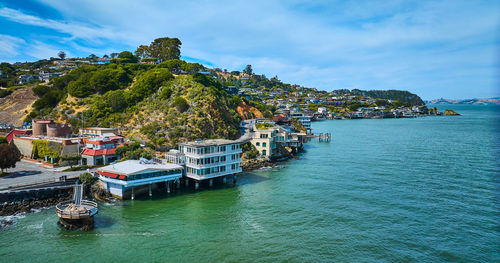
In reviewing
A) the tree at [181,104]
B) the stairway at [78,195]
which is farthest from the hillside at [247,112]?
the stairway at [78,195]

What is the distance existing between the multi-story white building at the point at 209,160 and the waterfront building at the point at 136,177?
7.16ft

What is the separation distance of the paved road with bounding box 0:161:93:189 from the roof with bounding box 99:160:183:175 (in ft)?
28.6

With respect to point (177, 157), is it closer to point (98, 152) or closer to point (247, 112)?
point (98, 152)

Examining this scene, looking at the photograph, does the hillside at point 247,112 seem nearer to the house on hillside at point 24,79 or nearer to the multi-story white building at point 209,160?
the multi-story white building at point 209,160

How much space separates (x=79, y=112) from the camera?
277ft

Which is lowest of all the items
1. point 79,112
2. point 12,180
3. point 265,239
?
point 265,239

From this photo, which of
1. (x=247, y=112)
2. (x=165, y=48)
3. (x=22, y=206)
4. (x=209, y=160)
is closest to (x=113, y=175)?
(x=22, y=206)

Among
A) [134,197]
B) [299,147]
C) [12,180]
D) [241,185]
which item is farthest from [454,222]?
[12,180]

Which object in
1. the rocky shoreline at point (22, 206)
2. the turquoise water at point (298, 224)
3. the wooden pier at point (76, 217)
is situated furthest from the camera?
the rocky shoreline at point (22, 206)

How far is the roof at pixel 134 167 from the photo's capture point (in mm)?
40853

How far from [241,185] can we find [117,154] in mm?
24494

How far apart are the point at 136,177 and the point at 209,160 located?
37.1 ft

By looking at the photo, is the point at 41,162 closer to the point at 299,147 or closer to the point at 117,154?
the point at 117,154

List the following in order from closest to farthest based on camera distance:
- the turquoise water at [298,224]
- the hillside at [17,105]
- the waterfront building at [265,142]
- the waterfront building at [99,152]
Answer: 1. the turquoise water at [298,224]
2. the waterfront building at [99,152]
3. the waterfront building at [265,142]
4. the hillside at [17,105]
